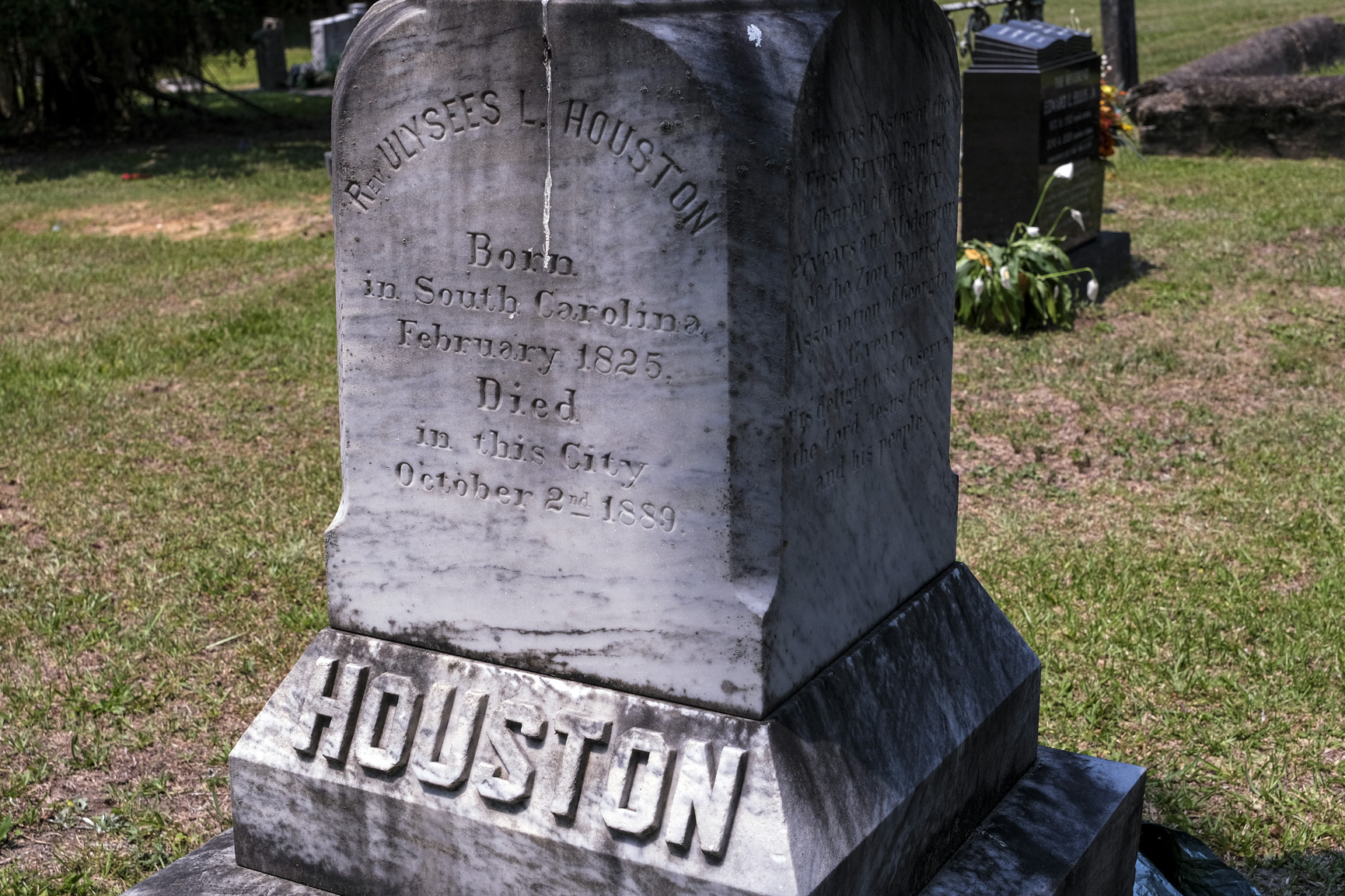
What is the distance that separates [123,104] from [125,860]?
1443 cm

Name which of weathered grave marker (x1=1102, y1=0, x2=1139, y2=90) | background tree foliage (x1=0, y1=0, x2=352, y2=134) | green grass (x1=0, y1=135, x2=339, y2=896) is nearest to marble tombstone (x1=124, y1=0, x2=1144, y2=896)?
green grass (x1=0, y1=135, x2=339, y2=896)

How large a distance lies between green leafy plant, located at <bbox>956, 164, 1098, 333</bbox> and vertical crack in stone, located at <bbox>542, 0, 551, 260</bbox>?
526cm

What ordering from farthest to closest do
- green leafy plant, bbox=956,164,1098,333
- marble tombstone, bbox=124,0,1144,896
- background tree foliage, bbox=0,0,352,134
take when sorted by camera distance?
background tree foliage, bbox=0,0,352,134, green leafy plant, bbox=956,164,1098,333, marble tombstone, bbox=124,0,1144,896

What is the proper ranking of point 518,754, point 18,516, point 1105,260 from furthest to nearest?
point 1105,260 < point 18,516 < point 518,754

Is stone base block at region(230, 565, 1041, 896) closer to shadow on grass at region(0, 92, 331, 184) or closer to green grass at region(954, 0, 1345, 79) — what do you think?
shadow on grass at region(0, 92, 331, 184)

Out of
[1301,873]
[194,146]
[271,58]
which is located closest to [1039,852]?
[1301,873]

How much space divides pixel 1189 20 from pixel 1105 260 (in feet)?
53.9

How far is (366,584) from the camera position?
2.44 m

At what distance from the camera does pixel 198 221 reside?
1075 centimetres

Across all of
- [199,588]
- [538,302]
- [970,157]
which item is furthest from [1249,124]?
[538,302]

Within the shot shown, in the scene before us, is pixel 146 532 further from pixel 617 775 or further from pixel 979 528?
pixel 617 775

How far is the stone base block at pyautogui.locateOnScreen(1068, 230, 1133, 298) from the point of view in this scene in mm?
8016

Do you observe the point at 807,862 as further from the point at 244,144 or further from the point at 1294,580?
the point at 244,144

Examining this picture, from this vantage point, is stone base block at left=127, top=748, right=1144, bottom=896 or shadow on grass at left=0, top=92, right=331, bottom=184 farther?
shadow on grass at left=0, top=92, right=331, bottom=184
